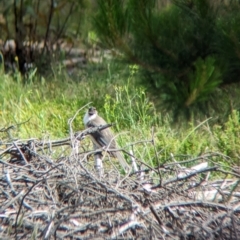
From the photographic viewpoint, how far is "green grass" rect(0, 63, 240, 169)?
252 inches

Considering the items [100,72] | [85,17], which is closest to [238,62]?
[100,72]

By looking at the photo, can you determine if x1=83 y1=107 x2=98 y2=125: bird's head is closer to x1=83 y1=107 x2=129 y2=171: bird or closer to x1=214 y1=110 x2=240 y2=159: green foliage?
x1=83 y1=107 x2=129 y2=171: bird

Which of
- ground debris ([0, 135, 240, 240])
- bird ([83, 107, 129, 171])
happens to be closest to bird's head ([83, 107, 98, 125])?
bird ([83, 107, 129, 171])

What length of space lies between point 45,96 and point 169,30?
2283 millimetres

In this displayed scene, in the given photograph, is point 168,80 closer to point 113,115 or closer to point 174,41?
point 174,41

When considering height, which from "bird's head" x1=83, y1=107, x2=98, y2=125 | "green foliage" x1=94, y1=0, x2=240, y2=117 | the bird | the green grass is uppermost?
"green foliage" x1=94, y1=0, x2=240, y2=117

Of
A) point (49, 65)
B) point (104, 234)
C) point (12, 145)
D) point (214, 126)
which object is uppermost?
point (104, 234)

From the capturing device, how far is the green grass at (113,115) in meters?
6.40

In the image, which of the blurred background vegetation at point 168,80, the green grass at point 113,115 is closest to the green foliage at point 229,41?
the blurred background vegetation at point 168,80

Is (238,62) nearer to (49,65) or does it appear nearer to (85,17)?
(49,65)

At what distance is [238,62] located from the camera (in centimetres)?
648

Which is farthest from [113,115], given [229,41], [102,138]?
[229,41]

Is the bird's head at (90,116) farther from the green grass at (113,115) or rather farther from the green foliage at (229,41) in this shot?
the green foliage at (229,41)

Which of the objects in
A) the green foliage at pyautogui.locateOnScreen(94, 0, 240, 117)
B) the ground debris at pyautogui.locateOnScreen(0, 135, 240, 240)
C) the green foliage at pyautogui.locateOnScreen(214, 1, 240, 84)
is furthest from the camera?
the green foliage at pyautogui.locateOnScreen(94, 0, 240, 117)
